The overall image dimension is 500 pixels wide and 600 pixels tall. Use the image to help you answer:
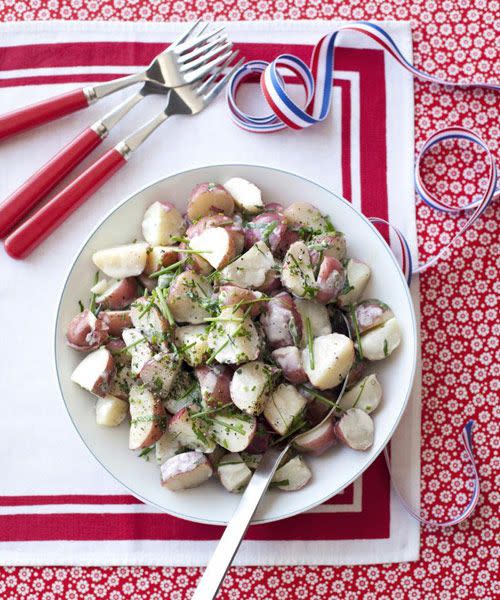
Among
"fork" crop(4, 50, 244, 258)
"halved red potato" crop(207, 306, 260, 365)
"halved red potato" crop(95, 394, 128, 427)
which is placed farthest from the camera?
"fork" crop(4, 50, 244, 258)

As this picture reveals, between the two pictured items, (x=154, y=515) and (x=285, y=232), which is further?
(x=154, y=515)

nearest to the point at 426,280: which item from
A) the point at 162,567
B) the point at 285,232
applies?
the point at 285,232

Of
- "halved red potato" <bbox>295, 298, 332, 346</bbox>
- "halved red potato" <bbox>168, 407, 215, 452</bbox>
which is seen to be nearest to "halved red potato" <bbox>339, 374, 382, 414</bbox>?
"halved red potato" <bbox>295, 298, 332, 346</bbox>

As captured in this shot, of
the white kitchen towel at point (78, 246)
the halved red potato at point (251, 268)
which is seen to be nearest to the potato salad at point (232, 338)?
the halved red potato at point (251, 268)

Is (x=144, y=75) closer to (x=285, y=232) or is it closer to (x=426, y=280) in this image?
(x=285, y=232)

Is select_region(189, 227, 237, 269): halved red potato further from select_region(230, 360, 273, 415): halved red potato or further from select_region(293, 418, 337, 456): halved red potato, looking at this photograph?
select_region(293, 418, 337, 456): halved red potato

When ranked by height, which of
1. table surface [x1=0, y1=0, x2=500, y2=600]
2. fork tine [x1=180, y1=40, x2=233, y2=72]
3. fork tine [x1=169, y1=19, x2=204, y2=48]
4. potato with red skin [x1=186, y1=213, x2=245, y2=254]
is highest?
fork tine [x1=169, y1=19, x2=204, y2=48]

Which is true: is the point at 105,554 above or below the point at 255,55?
below
